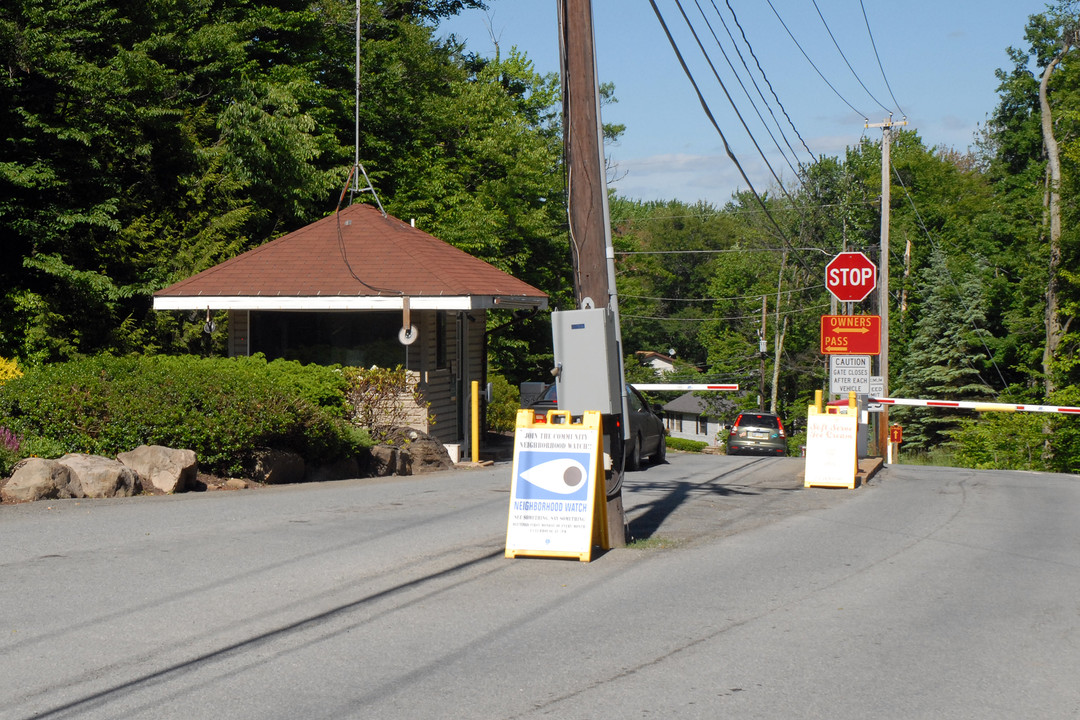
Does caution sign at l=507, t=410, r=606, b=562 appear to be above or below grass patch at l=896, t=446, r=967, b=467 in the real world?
above

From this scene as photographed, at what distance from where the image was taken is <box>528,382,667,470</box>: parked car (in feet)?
58.8

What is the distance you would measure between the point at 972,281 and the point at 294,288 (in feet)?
135

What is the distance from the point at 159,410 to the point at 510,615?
7732 mm

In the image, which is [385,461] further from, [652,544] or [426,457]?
[652,544]

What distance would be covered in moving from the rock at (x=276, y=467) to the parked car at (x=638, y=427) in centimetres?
412

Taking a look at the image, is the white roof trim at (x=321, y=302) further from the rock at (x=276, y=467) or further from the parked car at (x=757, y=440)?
the parked car at (x=757, y=440)

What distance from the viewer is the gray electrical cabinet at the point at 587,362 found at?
Answer: 9.47 m

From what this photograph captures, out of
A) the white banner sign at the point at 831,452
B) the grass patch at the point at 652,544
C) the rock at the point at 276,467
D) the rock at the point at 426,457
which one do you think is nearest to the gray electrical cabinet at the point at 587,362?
the grass patch at the point at 652,544

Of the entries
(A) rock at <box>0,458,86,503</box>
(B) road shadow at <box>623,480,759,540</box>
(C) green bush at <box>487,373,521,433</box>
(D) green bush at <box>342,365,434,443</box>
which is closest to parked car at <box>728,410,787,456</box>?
(C) green bush at <box>487,373,521,433</box>

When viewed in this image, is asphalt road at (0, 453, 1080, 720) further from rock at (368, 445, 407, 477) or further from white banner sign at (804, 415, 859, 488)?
rock at (368, 445, 407, 477)

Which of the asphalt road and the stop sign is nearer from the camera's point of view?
the asphalt road

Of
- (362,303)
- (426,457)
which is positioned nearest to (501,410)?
(362,303)

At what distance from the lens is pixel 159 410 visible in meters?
13.5

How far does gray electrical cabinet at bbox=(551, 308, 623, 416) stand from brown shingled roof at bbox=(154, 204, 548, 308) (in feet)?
28.3
